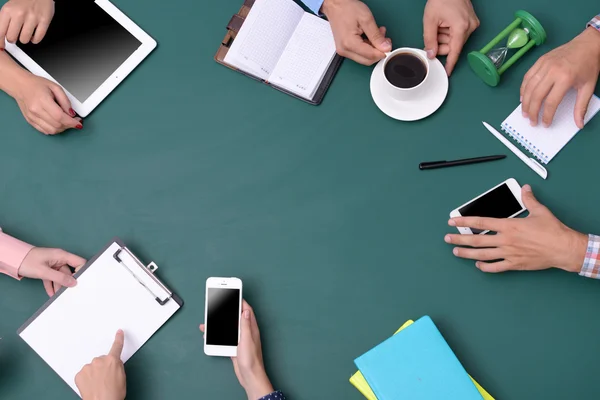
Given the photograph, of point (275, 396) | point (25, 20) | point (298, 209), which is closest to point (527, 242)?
point (298, 209)

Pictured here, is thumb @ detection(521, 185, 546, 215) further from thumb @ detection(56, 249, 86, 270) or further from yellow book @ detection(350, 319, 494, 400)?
thumb @ detection(56, 249, 86, 270)

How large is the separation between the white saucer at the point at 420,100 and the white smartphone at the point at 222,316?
1.56 ft

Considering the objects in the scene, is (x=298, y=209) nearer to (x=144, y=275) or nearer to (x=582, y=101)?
(x=144, y=275)

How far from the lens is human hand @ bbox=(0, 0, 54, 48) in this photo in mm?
1249

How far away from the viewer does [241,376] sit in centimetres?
111

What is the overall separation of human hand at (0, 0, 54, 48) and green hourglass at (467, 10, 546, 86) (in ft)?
3.05

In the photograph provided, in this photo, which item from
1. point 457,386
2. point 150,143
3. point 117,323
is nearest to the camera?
point 457,386

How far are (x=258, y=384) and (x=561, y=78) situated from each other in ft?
2.71

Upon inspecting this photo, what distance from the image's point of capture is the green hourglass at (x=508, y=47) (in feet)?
3.72

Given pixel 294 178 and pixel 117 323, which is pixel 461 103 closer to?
pixel 294 178

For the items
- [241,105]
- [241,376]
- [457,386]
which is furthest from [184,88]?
[457,386]

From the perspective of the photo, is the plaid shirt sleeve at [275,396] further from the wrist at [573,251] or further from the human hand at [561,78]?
the human hand at [561,78]

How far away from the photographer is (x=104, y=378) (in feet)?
3.57

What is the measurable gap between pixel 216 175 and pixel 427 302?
51 centimetres
